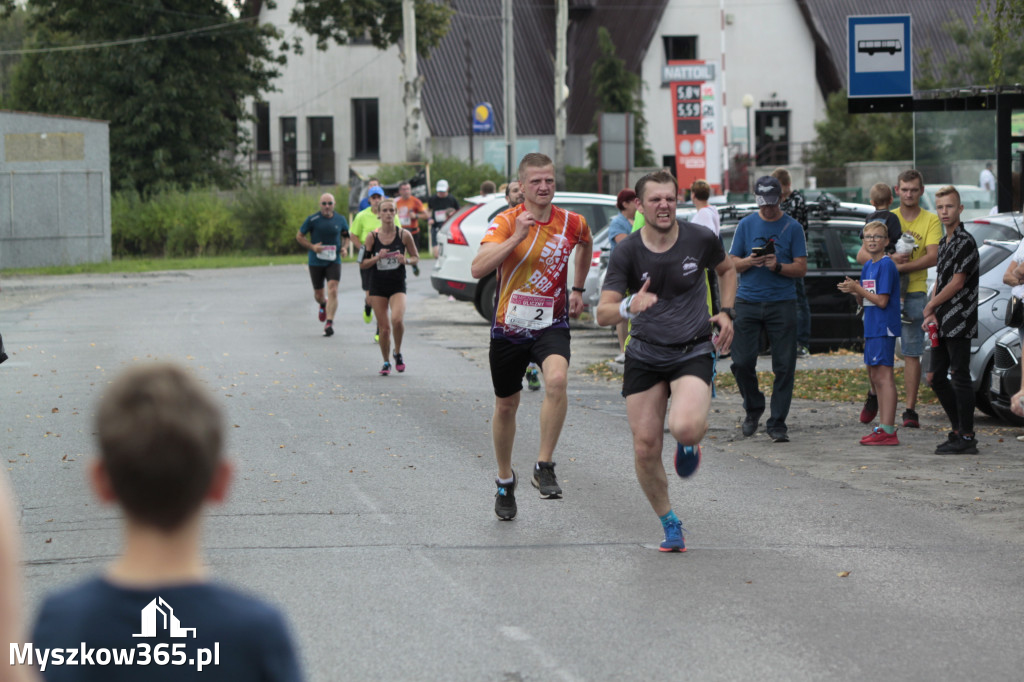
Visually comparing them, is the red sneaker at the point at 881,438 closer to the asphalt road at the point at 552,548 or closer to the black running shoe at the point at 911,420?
the asphalt road at the point at 552,548

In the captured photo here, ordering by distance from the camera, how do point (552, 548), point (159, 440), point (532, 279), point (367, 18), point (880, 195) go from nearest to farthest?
point (159, 440) < point (552, 548) < point (532, 279) < point (880, 195) < point (367, 18)

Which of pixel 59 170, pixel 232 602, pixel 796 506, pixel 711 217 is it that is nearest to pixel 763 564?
pixel 796 506

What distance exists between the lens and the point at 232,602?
220 cm

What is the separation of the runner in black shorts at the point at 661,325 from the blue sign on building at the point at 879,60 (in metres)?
10.7

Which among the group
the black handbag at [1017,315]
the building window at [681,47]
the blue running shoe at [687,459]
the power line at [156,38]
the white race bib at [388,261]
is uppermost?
the building window at [681,47]

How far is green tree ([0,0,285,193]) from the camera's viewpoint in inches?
1702

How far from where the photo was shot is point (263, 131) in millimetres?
57031

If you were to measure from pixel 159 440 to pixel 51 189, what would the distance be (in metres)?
33.6

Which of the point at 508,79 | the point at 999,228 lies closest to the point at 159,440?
the point at 999,228

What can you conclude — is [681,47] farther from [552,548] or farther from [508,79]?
[552,548]

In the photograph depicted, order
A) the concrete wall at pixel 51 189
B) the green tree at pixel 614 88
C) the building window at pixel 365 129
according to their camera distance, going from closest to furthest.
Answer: the concrete wall at pixel 51 189, the green tree at pixel 614 88, the building window at pixel 365 129

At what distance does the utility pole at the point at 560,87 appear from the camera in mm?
45531

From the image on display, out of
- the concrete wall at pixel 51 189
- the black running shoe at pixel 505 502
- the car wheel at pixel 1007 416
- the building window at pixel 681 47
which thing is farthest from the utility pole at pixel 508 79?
the black running shoe at pixel 505 502

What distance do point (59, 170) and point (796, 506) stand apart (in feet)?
96.5
